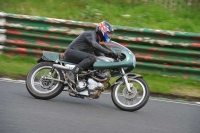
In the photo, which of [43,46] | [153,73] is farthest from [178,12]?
[43,46]

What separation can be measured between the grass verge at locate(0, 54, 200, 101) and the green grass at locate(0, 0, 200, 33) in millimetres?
2151

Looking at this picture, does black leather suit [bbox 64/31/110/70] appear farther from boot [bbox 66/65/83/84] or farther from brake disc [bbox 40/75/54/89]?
brake disc [bbox 40/75/54/89]

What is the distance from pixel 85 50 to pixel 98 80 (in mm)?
632

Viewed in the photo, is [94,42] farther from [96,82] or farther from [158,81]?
[158,81]


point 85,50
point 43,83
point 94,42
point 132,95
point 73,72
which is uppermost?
point 94,42

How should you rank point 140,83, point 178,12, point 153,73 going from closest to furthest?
point 140,83, point 153,73, point 178,12

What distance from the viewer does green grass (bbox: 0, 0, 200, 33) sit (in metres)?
12.9

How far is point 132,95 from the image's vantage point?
8258 mm

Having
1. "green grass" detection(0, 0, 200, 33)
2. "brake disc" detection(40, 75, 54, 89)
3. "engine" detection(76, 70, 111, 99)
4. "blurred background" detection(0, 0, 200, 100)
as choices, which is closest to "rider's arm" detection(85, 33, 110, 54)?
"engine" detection(76, 70, 111, 99)

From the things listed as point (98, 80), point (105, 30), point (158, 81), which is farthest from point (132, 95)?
point (158, 81)

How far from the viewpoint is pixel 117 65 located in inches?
325

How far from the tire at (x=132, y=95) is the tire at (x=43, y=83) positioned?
1040 mm

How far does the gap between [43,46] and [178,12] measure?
4.38m

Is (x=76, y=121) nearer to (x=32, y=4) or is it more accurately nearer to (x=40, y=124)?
(x=40, y=124)
